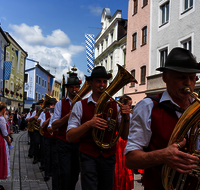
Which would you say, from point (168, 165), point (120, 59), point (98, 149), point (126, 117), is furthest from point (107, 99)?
point (120, 59)

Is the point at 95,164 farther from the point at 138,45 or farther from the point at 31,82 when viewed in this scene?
the point at 31,82

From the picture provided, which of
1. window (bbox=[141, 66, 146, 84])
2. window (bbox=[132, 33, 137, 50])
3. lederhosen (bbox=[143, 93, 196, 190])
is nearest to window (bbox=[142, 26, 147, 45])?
window (bbox=[132, 33, 137, 50])

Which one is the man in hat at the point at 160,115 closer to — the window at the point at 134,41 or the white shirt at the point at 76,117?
the white shirt at the point at 76,117

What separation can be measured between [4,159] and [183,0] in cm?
1380

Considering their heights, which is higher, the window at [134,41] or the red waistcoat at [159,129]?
the window at [134,41]

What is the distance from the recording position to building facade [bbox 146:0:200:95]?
1426cm

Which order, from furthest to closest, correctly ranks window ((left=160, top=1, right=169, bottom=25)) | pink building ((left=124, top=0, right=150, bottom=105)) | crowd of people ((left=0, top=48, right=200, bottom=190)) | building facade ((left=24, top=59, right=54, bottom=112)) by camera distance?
building facade ((left=24, top=59, right=54, bottom=112)) → pink building ((left=124, top=0, right=150, bottom=105)) → window ((left=160, top=1, right=169, bottom=25)) → crowd of people ((left=0, top=48, right=200, bottom=190))

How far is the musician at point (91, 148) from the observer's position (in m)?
3.37

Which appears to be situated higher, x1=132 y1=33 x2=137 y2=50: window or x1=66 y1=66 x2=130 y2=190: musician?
x1=132 y1=33 x2=137 y2=50: window

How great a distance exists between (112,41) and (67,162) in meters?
27.4

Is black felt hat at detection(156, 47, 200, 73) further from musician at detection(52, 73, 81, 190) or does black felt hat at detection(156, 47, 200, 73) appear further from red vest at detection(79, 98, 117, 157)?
musician at detection(52, 73, 81, 190)

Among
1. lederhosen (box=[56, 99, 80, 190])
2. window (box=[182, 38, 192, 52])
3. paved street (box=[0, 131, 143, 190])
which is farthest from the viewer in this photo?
window (box=[182, 38, 192, 52])

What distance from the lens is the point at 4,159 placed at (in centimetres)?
587

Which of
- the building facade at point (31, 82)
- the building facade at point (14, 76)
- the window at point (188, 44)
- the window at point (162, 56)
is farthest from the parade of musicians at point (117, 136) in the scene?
the building facade at point (31, 82)
